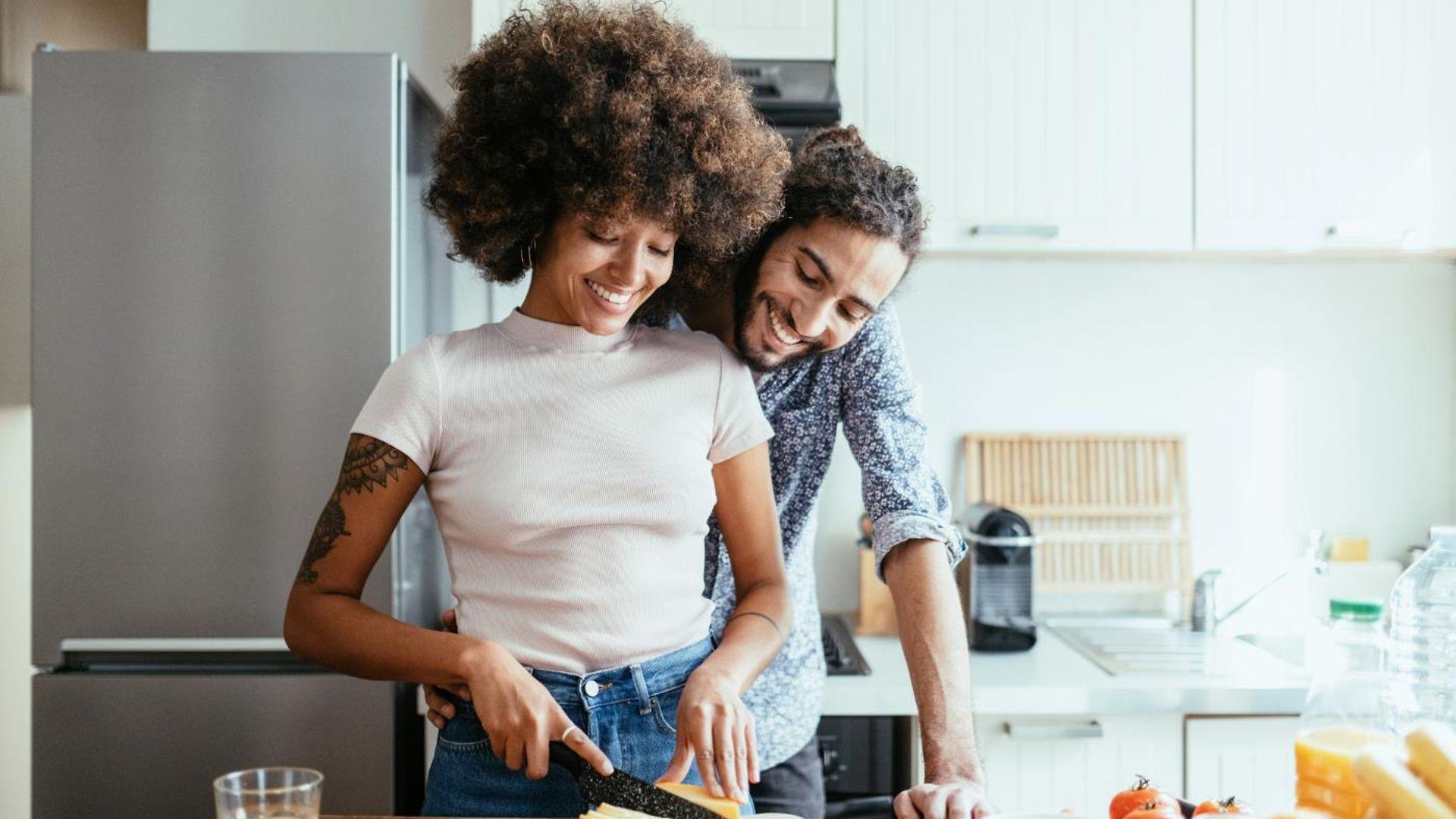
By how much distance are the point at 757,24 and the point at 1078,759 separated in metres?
1.36

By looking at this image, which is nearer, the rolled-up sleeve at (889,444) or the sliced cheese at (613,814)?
the sliced cheese at (613,814)

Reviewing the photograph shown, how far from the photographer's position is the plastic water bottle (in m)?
1.49

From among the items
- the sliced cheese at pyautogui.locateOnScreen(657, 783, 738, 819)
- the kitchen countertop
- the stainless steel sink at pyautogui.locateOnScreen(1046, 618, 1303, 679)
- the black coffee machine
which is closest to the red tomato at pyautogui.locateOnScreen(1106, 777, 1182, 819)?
the sliced cheese at pyautogui.locateOnScreen(657, 783, 738, 819)

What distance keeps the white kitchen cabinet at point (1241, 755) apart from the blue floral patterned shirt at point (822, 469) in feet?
2.42

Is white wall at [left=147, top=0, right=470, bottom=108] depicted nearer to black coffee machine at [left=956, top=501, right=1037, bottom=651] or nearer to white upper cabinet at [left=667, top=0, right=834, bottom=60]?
white upper cabinet at [left=667, top=0, right=834, bottom=60]

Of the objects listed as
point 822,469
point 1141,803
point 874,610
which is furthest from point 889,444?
point 874,610

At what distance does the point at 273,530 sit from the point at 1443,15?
2208 millimetres

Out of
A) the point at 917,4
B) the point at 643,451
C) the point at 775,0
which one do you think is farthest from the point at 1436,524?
the point at 643,451

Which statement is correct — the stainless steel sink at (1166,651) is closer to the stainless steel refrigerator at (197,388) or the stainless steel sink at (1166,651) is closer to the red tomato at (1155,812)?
the red tomato at (1155,812)

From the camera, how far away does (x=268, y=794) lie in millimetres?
849

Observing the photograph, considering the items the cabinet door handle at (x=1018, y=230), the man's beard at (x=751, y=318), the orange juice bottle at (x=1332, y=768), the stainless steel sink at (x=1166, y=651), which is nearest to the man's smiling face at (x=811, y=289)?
the man's beard at (x=751, y=318)

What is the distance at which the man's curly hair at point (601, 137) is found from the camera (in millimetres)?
1067

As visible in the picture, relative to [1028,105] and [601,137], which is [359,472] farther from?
[1028,105]

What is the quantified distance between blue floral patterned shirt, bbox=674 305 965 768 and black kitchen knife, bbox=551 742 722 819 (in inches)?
17.6
